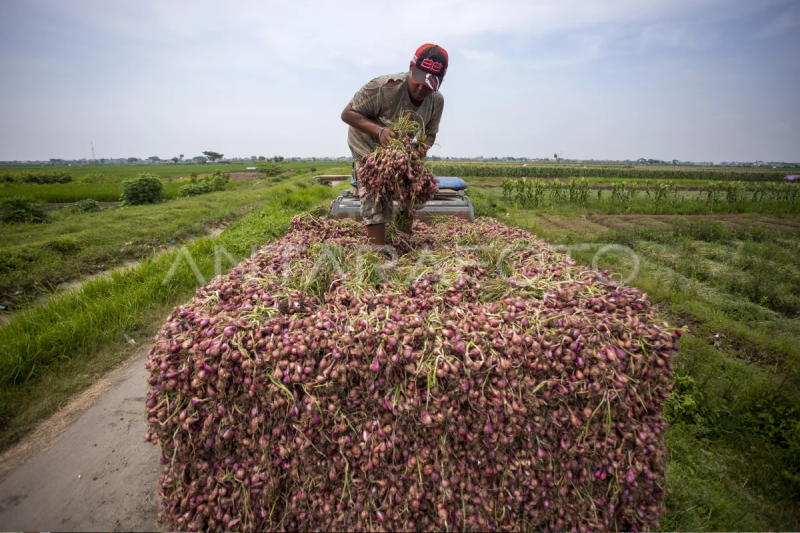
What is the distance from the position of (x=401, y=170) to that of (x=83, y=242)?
1028 cm

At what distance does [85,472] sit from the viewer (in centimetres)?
244

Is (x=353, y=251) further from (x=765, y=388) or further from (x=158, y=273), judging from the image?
(x=158, y=273)

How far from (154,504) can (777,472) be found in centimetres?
454

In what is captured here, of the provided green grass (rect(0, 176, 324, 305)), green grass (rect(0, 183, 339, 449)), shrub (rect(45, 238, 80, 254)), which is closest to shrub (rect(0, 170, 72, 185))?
green grass (rect(0, 176, 324, 305))

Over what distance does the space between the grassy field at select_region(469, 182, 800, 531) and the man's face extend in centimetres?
217

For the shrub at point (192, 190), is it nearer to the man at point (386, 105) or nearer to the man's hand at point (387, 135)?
the man at point (386, 105)

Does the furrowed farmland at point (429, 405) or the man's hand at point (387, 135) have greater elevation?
the man's hand at point (387, 135)

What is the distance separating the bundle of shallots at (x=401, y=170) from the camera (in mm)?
2553

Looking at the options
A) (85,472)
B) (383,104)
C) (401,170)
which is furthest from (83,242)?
(401,170)

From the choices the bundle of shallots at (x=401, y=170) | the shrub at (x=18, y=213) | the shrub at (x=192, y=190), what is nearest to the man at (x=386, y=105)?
the bundle of shallots at (x=401, y=170)

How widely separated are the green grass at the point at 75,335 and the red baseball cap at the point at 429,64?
4488 mm

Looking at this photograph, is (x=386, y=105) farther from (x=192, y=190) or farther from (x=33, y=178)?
(x=33, y=178)

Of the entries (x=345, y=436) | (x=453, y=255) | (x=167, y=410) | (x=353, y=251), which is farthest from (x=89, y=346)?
(x=453, y=255)

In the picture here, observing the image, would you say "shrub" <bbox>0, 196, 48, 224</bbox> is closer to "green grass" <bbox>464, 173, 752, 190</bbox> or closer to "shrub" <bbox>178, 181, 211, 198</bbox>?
"shrub" <bbox>178, 181, 211, 198</bbox>
